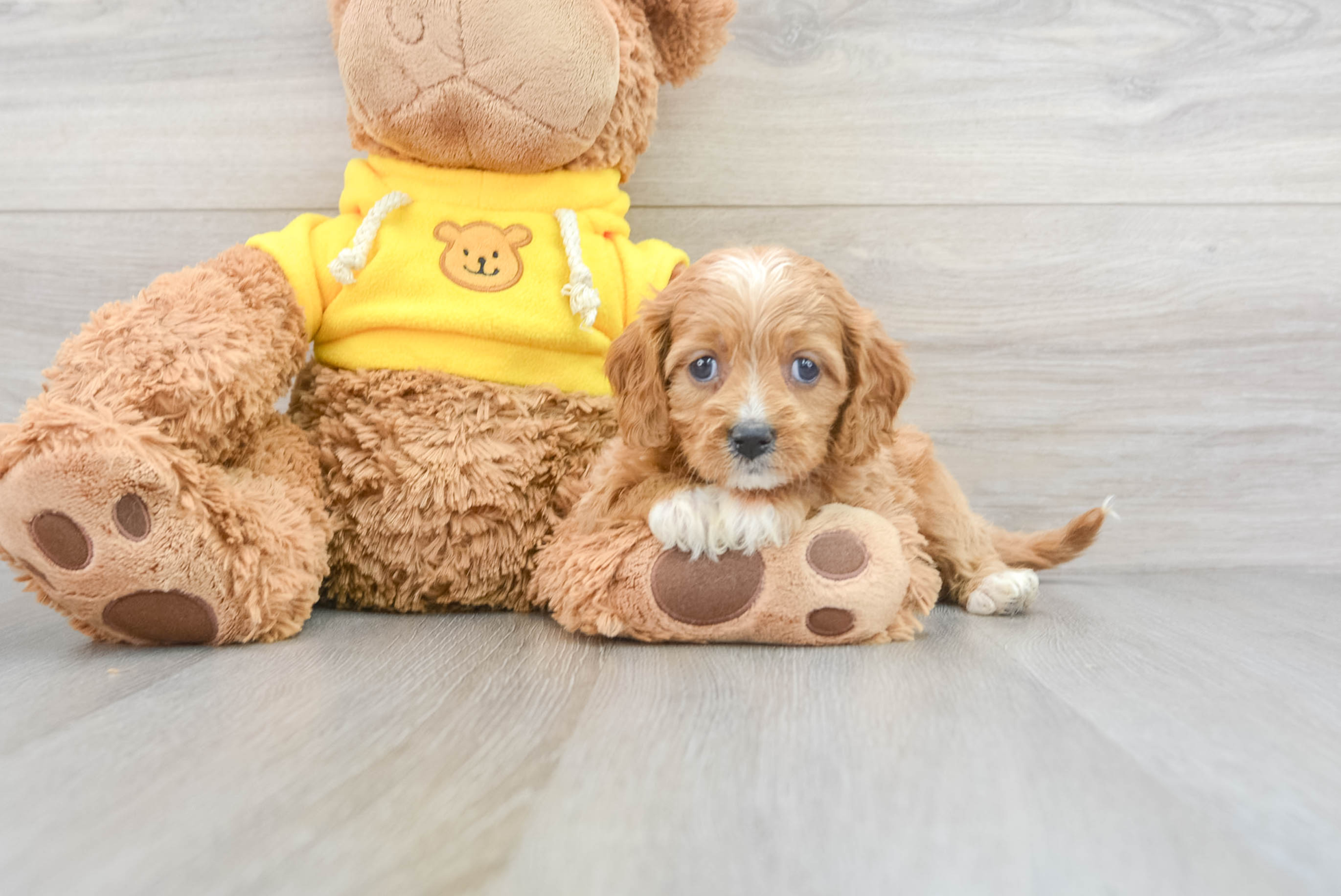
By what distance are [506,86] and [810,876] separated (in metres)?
1.05

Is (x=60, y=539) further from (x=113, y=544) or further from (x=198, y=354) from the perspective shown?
(x=198, y=354)

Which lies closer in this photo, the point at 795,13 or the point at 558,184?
the point at 558,184

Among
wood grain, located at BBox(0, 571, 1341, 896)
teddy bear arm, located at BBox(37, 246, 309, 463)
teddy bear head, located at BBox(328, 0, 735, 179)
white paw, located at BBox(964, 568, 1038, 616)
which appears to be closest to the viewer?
wood grain, located at BBox(0, 571, 1341, 896)

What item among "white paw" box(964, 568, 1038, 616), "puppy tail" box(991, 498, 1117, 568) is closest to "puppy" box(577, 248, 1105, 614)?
"white paw" box(964, 568, 1038, 616)

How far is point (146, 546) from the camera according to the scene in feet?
3.44

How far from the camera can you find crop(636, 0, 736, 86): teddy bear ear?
1.41 meters

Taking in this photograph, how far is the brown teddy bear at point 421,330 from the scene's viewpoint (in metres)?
1.16

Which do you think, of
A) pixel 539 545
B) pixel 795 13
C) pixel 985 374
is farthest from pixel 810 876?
pixel 795 13

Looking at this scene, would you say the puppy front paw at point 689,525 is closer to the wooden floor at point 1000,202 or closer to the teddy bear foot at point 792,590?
the teddy bear foot at point 792,590

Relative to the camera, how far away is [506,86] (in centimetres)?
126

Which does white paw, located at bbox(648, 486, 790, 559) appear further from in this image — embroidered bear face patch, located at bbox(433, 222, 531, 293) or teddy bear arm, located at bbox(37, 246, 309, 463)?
teddy bear arm, located at bbox(37, 246, 309, 463)

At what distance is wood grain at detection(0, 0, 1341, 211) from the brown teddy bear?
0.29m

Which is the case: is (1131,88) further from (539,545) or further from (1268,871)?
(1268,871)

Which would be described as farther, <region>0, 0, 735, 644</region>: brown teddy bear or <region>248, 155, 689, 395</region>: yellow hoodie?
<region>248, 155, 689, 395</region>: yellow hoodie
